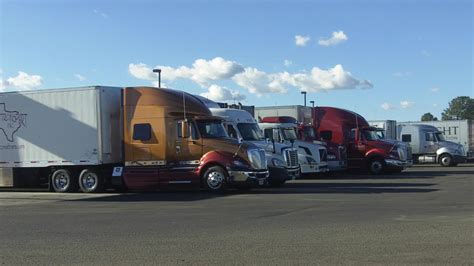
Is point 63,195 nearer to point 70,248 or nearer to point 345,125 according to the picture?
point 70,248

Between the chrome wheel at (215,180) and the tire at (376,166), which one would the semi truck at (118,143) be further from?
the tire at (376,166)

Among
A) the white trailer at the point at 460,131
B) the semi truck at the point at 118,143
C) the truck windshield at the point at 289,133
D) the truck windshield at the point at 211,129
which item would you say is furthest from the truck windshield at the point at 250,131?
the white trailer at the point at 460,131

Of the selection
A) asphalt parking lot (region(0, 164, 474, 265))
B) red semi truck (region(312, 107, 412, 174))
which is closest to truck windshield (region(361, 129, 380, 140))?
red semi truck (region(312, 107, 412, 174))

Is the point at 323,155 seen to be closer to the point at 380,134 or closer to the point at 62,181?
the point at 380,134

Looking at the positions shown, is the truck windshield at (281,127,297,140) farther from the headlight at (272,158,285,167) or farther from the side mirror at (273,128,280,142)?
the headlight at (272,158,285,167)

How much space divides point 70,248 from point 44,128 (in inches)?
492

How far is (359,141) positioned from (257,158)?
476 inches

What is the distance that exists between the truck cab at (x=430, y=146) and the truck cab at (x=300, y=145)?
42.6ft

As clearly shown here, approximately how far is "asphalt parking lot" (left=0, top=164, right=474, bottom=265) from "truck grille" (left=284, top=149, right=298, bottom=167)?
4623mm

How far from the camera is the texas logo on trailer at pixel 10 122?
20.8 m

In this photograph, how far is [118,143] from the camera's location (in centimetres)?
2031

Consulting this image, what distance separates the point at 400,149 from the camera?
2908cm

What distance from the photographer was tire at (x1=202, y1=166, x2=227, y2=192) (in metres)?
18.5

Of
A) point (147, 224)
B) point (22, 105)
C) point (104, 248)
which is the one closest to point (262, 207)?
point (147, 224)
